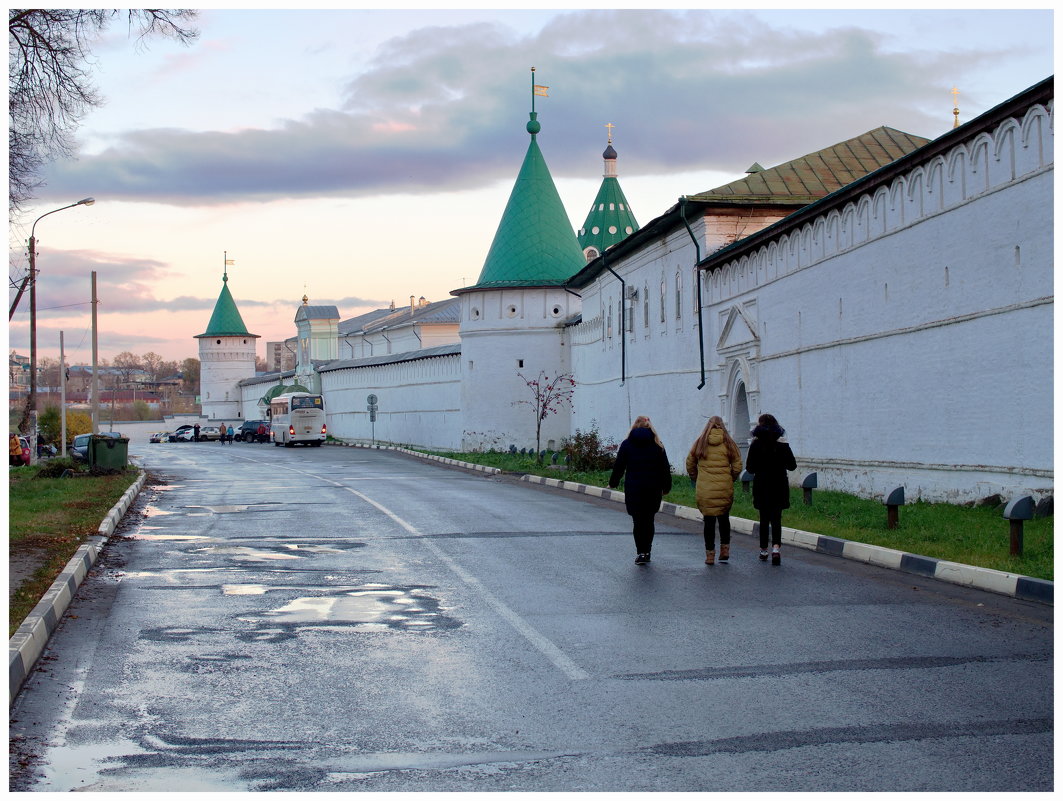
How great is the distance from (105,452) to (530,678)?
84.3ft

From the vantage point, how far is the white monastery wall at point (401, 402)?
52.3 m

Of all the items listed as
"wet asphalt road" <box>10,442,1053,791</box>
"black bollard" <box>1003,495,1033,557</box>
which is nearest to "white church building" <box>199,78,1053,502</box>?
"black bollard" <box>1003,495,1033,557</box>

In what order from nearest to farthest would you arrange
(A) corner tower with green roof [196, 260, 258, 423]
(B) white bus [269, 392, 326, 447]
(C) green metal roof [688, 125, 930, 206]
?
(C) green metal roof [688, 125, 930, 206] → (B) white bus [269, 392, 326, 447] → (A) corner tower with green roof [196, 260, 258, 423]

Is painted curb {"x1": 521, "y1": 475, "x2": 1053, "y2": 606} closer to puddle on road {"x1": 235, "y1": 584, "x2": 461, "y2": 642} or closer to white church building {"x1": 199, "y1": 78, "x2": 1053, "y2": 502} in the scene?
white church building {"x1": 199, "y1": 78, "x2": 1053, "y2": 502}

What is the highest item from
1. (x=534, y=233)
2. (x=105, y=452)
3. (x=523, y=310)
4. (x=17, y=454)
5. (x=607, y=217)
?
(x=607, y=217)

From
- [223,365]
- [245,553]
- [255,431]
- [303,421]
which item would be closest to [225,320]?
[223,365]

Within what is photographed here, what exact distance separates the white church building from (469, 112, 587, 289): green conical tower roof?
0.26 feet

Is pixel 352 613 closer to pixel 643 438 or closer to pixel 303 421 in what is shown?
pixel 643 438

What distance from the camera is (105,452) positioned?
30375 millimetres

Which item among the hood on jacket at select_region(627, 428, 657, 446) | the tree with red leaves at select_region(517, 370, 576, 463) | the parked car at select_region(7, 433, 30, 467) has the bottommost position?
the parked car at select_region(7, 433, 30, 467)

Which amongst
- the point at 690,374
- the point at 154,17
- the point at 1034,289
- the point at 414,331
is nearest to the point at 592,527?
the point at 1034,289

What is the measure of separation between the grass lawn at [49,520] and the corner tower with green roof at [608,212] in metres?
53.7

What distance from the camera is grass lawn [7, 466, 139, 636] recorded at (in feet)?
33.4

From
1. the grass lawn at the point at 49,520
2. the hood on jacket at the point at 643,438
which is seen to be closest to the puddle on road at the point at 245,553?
the grass lawn at the point at 49,520
